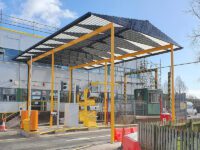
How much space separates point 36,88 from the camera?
91.0 feet

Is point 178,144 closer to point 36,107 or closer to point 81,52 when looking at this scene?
point 81,52

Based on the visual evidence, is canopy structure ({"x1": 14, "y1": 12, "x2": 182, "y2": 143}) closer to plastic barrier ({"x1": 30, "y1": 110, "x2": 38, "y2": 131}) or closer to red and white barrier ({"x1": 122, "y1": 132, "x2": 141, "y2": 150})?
red and white barrier ({"x1": 122, "y1": 132, "x2": 141, "y2": 150})

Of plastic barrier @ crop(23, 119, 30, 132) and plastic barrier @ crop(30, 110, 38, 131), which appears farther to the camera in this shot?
plastic barrier @ crop(23, 119, 30, 132)

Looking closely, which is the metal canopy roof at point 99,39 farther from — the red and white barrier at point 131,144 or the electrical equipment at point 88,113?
the red and white barrier at point 131,144

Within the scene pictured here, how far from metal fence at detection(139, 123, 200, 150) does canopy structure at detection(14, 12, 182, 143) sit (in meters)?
3.57

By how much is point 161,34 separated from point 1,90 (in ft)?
49.7

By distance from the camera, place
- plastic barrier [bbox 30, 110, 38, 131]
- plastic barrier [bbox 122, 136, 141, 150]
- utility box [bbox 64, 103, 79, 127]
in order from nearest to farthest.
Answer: plastic barrier [bbox 122, 136, 141, 150] < plastic barrier [bbox 30, 110, 38, 131] < utility box [bbox 64, 103, 79, 127]

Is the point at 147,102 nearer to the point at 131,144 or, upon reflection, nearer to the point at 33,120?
the point at 33,120

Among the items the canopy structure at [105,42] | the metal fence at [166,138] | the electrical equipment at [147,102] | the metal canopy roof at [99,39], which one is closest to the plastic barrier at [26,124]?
the canopy structure at [105,42]

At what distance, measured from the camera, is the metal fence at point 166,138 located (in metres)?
8.05

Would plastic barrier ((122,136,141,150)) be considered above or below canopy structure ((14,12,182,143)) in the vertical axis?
below

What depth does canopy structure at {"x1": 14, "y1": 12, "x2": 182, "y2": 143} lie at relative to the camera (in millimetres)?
14625

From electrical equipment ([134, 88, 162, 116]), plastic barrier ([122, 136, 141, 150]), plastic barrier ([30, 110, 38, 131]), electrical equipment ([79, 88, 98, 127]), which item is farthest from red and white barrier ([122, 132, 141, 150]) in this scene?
electrical equipment ([134, 88, 162, 116])

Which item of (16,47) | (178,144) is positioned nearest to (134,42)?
(178,144)
